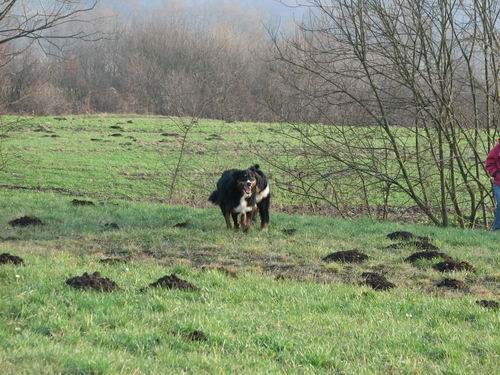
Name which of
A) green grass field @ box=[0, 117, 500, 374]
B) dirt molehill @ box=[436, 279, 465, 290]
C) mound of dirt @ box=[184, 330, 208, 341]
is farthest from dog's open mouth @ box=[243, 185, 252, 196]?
mound of dirt @ box=[184, 330, 208, 341]

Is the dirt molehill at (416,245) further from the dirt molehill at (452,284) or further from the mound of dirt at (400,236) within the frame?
the dirt molehill at (452,284)

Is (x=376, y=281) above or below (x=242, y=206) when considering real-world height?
below

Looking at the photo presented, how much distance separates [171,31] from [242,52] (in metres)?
10.0

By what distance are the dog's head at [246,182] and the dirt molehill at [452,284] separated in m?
4.96

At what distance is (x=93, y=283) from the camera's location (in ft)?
23.2

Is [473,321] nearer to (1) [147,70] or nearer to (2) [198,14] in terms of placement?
(1) [147,70]

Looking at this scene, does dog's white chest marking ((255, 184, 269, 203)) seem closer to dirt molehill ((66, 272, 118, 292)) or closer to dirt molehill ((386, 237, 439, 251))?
dirt molehill ((386, 237, 439, 251))

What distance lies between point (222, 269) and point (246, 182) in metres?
4.10

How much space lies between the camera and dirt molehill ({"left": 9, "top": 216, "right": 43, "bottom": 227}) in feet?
40.8

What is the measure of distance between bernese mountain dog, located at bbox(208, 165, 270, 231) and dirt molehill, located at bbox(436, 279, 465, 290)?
4.80m

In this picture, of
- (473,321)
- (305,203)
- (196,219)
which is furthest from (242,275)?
(305,203)

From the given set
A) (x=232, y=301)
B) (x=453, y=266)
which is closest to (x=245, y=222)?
(x=453, y=266)

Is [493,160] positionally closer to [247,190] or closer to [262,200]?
[262,200]

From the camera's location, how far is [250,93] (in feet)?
151
